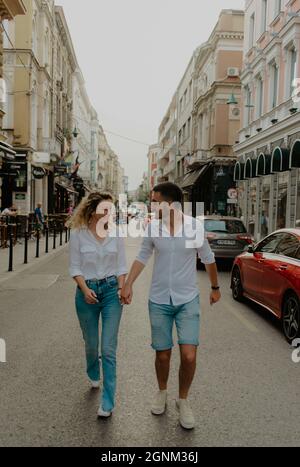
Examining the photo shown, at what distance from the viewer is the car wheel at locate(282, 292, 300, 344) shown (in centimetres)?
628

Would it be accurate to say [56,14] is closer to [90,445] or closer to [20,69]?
[20,69]

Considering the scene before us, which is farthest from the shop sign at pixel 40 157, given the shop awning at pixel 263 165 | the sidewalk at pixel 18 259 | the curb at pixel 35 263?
the shop awning at pixel 263 165

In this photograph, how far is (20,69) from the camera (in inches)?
1020

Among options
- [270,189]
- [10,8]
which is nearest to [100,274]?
[10,8]

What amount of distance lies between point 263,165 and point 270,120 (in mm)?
2073

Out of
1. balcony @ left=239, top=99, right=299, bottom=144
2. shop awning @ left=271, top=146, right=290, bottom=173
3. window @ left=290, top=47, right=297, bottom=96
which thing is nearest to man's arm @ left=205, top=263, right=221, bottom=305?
balcony @ left=239, top=99, right=299, bottom=144

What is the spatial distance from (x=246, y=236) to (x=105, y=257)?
35.6 feet

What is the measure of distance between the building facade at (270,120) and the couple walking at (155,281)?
16063mm

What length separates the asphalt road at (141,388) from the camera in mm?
3592

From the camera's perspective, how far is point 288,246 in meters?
7.30

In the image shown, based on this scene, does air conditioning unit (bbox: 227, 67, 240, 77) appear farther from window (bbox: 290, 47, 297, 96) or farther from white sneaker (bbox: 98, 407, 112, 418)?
white sneaker (bbox: 98, 407, 112, 418)

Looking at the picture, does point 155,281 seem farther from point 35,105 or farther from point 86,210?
point 35,105

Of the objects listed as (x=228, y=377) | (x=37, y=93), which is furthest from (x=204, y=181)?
(x=228, y=377)
